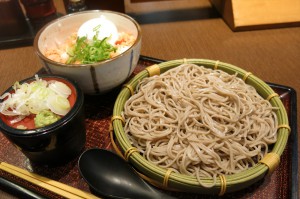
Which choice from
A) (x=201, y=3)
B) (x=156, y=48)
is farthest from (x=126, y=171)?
(x=201, y=3)

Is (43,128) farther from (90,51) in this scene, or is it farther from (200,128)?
(200,128)

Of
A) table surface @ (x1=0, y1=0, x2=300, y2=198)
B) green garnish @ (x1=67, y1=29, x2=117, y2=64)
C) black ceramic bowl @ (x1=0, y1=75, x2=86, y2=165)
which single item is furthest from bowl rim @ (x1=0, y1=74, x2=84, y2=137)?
table surface @ (x1=0, y1=0, x2=300, y2=198)

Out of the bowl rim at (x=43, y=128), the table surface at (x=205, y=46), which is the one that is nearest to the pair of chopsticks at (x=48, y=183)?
the bowl rim at (x=43, y=128)

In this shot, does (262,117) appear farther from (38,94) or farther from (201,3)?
(201,3)

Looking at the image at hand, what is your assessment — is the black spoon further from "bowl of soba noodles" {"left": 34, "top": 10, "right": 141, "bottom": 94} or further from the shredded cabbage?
"bowl of soba noodles" {"left": 34, "top": 10, "right": 141, "bottom": 94}

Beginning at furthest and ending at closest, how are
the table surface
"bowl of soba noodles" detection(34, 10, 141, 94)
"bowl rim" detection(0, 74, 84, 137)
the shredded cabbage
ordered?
the table surface < "bowl of soba noodles" detection(34, 10, 141, 94) < the shredded cabbage < "bowl rim" detection(0, 74, 84, 137)

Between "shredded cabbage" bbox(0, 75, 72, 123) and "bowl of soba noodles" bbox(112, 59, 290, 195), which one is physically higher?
"shredded cabbage" bbox(0, 75, 72, 123)
